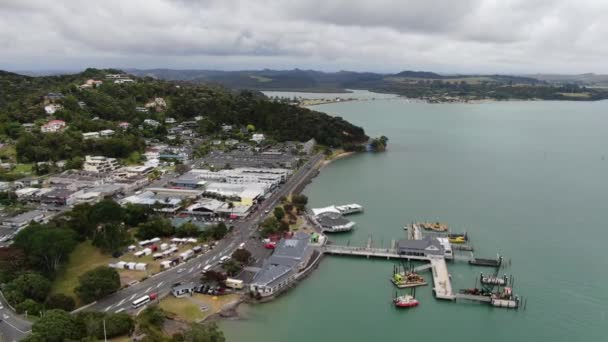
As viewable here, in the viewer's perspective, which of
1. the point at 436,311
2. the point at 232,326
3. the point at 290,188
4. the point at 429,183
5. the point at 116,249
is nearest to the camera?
the point at 232,326

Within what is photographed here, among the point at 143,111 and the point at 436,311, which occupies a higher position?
the point at 143,111

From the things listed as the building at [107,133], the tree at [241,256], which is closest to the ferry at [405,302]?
the tree at [241,256]

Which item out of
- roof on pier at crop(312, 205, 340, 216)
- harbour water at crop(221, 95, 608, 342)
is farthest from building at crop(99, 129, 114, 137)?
roof on pier at crop(312, 205, 340, 216)

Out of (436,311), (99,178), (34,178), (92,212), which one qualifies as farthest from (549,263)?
(34,178)

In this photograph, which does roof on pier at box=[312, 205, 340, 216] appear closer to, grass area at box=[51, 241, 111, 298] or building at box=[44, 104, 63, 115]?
grass area at box=[51, 241, 111, 298]

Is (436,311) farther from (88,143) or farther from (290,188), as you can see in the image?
(88,143)

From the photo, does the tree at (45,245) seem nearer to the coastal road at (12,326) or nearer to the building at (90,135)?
the coastal road at (12,326)

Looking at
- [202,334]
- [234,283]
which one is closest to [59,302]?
[202,334]
